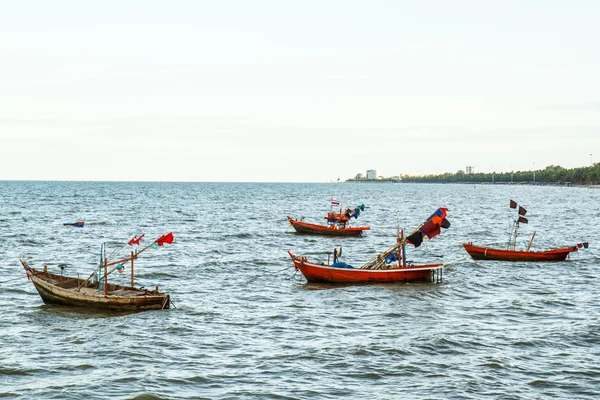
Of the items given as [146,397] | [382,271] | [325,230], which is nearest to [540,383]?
[146,397]

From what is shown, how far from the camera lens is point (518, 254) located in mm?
52188

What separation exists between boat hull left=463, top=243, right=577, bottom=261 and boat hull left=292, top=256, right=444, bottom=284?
43.9 feet

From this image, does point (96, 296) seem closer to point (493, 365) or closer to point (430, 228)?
point (493, 365)

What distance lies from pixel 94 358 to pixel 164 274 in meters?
20.0

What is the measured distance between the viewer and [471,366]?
78.1 feet

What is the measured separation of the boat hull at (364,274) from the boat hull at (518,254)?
13395mm

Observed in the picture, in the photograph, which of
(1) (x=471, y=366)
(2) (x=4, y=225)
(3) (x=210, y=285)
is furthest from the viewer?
(2) (x=4, y=225)

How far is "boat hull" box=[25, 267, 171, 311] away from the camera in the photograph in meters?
31.4

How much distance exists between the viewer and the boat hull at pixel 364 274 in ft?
133

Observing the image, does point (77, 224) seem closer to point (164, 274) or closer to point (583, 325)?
point (164, 274)

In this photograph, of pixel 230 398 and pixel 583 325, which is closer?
pixel 230 398

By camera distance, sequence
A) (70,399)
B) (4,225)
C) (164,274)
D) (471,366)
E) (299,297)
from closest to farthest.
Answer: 1. (70,399)
2. (471,366)
3. (299,297)
4. (164,274)
5. (4,225)

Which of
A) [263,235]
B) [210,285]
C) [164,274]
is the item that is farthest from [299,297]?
[263,235]

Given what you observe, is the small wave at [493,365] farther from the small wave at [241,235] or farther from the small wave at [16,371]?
the small wave at [241,235]
